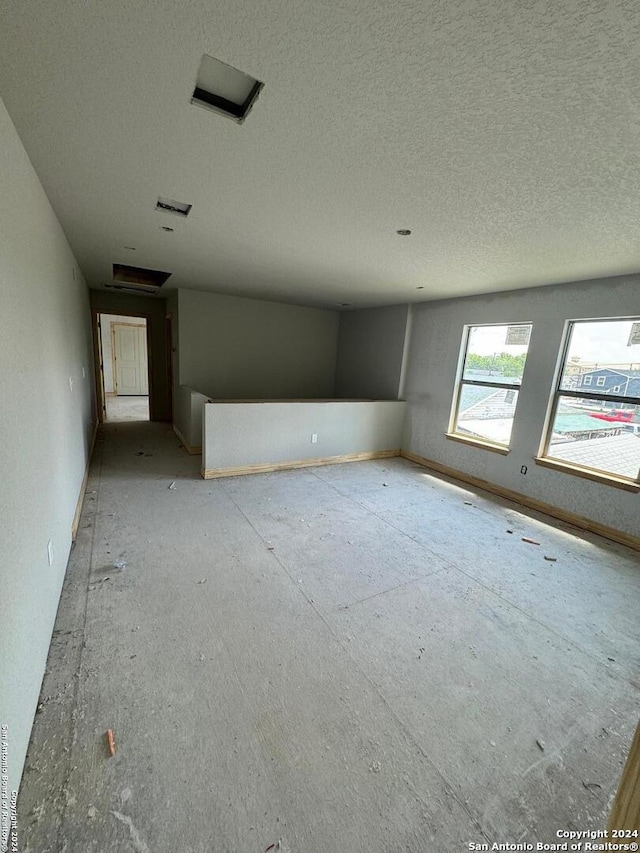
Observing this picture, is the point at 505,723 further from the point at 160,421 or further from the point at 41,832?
the point at 160,421

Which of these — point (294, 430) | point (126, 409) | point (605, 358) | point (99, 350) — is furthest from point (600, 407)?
point (126, 409)

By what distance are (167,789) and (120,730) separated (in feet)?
1.05

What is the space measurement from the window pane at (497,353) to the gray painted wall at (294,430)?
1.30 metres

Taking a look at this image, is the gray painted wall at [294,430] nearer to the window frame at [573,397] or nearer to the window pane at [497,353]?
the window pane at [497,353]

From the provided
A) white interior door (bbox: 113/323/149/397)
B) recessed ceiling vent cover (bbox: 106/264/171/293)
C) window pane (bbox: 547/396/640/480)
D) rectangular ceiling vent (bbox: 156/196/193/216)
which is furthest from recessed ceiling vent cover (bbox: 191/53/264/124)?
white interior door (bbox: 113/323/149/397)

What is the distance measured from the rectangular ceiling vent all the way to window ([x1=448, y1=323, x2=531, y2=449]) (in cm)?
360

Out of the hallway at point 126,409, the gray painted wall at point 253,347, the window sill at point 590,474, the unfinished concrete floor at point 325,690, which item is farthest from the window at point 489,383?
the hallway at point 126,409

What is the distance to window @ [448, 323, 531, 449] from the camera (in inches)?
159

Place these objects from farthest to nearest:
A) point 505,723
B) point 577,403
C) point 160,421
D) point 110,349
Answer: point 110,349 → point 160,421 → point 577,403 → point 505,723

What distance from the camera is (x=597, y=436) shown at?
134 inches

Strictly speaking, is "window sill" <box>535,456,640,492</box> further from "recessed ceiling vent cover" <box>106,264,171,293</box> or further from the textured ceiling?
"recessed ceiling vent cover" <box>106,264,171,293</box>

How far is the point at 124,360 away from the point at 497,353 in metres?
9.27

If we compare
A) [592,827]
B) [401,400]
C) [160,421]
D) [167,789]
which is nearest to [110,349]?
[160,421]

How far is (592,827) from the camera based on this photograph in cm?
116
